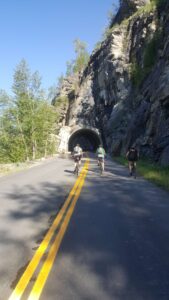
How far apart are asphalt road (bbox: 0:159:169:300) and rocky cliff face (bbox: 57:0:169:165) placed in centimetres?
1409

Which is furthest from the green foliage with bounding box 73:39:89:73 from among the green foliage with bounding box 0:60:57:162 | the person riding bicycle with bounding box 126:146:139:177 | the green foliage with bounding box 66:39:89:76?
the person riding bicycle with bounding box 126:146:139:177

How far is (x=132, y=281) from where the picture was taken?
503 cm

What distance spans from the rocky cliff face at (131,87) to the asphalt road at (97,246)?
1409cm

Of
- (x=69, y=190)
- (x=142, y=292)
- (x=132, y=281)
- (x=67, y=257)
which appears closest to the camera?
(x=142, y=292)

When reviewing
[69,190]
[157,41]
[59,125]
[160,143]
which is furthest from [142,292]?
[59,125]

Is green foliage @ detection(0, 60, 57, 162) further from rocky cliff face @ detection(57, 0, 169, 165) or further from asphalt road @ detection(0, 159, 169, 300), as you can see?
asphalt road @ detection(0, 159, 169, 300)

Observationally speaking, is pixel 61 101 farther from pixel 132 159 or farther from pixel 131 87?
pixel 132 159

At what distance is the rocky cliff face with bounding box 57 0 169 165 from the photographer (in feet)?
101

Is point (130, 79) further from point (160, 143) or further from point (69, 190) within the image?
point (69, 190)

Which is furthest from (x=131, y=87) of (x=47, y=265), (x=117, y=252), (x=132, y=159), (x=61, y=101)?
(x=47, y=265)

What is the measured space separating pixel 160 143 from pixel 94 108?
4195cm

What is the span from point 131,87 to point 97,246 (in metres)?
47.6

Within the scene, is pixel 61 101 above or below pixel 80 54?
below

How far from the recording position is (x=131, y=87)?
52.8m
